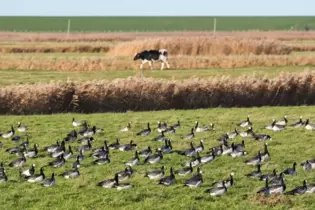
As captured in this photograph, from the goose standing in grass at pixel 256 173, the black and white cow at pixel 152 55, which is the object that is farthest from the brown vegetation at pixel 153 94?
the black and white cow at pixel 152 55

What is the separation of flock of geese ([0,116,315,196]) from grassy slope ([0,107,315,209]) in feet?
0.74

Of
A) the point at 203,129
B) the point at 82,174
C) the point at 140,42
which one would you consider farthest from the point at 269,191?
the point at 140,42

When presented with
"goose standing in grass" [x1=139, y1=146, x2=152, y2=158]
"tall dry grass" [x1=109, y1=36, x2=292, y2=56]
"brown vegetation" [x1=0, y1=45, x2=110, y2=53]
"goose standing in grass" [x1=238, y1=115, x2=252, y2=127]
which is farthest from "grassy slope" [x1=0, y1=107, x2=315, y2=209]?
"brown vegetation" [x1=0, y1=45, x2=110, y2=53]

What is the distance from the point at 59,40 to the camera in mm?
92188

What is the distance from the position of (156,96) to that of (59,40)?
201 feet

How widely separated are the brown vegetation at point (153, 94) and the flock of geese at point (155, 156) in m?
5.90

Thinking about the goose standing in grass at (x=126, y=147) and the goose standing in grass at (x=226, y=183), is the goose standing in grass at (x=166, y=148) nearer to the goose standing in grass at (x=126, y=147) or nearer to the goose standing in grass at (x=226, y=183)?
the goose standing in grass at (x=126, y=147)

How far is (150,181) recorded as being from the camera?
60.4 ft

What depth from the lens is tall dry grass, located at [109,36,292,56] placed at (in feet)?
210

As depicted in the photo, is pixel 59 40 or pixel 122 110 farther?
pixel 59 40

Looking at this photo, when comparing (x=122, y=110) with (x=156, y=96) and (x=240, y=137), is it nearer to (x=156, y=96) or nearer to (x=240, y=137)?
(x=156, y=96)

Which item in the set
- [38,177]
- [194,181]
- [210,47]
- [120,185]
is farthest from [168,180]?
[210,47]

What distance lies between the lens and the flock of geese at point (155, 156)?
1769 cm

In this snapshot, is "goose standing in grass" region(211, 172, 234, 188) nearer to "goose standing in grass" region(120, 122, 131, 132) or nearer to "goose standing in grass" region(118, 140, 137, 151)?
"goose standing in grass" region(118, 140, 137, 151)
